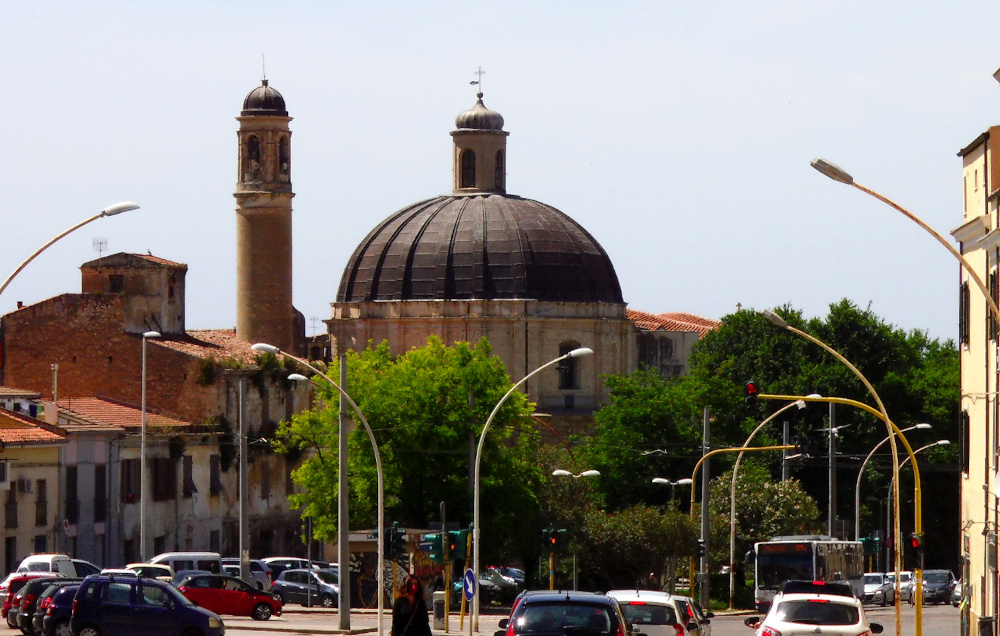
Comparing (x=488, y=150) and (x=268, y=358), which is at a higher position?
(x=488, y=150)

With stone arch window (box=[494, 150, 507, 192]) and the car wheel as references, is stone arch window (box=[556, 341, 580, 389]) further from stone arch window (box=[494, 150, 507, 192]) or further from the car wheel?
the car wheel

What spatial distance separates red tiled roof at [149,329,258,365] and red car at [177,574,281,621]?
97.3 ft

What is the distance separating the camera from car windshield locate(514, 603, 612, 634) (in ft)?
72.7

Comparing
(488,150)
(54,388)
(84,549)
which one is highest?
(488,150)

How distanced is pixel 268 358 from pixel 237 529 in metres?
7.38

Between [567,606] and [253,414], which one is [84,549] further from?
[567,606]

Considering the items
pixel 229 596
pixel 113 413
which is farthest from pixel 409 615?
pixel 113 413

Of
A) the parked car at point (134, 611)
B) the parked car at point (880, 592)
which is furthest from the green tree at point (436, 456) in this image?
the parked car at point (134, 611)

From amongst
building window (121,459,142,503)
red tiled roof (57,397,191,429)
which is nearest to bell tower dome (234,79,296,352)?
red tiled roof (57,397,191,429)

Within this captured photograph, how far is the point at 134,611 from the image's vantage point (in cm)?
3089

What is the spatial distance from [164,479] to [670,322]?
46.2 m

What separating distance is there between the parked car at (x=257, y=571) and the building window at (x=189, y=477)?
31.0 ft

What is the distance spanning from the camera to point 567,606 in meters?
22.5

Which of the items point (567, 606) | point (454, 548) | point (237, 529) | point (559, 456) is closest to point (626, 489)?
point (559, 456)
